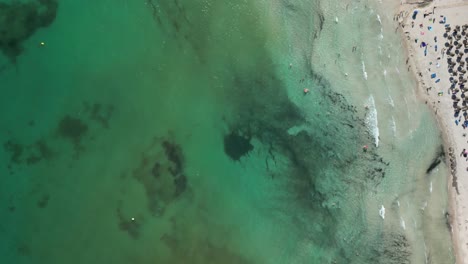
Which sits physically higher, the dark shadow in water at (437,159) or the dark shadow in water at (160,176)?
the dark shadow in water at (437,159)

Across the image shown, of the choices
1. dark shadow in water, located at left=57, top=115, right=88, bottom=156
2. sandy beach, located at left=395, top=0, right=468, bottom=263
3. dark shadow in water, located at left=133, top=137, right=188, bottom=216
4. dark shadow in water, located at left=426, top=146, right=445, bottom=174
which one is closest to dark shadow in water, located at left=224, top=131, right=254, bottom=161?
dark shadow in water, located at left=133, top=137, right=188, bottom=216

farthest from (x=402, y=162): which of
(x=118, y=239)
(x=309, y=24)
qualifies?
(x=118, y=239)

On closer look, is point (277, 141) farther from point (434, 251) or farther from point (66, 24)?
point (66, 24)

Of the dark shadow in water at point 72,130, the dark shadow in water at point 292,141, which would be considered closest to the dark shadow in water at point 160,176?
the dark shadow in water at point 292,141

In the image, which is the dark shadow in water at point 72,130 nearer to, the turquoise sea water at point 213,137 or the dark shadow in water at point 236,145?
the turquoise sea water at point 213,137

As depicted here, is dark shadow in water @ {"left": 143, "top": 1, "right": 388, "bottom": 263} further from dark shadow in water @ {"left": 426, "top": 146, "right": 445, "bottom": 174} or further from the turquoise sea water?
dark shadow in water @ {"left": 426, "top": 146, "right": 445, "bottom": 174}
